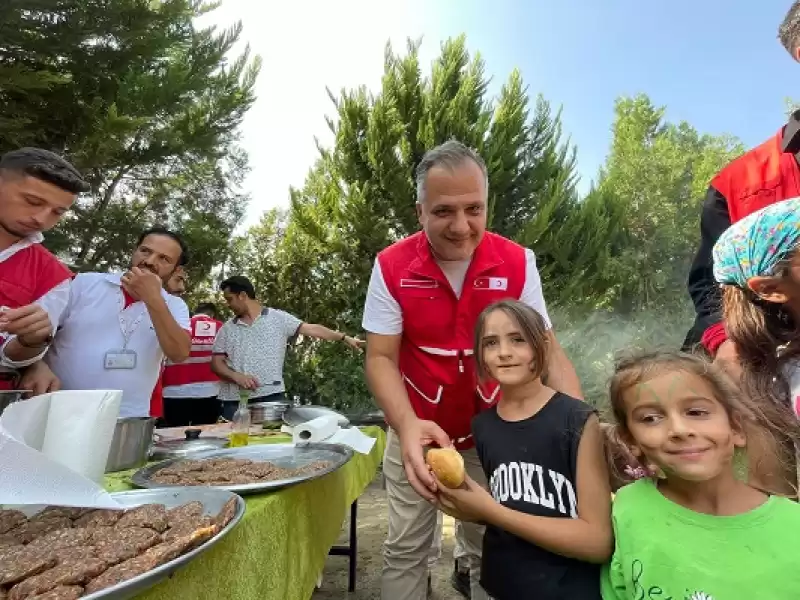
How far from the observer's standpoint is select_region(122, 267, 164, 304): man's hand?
2.01 metres

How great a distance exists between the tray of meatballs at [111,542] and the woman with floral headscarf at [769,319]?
1.06 meters

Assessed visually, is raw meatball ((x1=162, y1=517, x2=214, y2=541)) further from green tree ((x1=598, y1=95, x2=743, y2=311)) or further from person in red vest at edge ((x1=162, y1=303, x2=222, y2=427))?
green tree ((x1=598, y1=95, x2=743, y2=311))

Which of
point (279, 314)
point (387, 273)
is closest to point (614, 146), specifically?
point (279, 314)

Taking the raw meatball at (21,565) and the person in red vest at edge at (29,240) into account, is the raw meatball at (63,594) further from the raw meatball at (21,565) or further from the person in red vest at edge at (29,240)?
the person in red vest at edge at (29,240)

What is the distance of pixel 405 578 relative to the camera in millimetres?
2062

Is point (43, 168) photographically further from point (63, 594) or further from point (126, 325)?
point (63, 594)

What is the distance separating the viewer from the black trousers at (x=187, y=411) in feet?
15.8

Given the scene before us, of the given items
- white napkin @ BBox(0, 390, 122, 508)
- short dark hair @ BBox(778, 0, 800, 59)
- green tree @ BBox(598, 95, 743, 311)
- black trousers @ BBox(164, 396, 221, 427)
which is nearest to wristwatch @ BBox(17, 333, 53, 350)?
white napkin @ BBox(0, 390, 122, 508)

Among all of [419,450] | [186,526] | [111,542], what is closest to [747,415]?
[419,450]

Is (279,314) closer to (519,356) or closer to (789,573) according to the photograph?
(519,356)

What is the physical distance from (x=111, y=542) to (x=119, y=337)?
1.53 metres

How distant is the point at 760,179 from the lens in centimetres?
145

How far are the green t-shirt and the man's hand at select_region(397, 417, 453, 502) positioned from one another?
0.44 metres

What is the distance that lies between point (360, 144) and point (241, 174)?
231 centimetres
